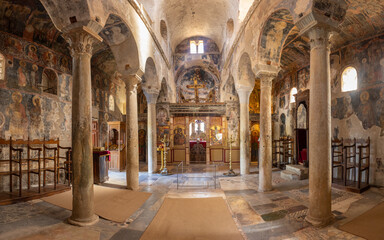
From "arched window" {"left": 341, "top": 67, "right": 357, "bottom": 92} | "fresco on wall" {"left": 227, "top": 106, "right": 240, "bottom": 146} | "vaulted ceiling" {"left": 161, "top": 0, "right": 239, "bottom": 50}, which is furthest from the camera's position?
"fresco on wall" {"left": 227, "top": 106, "right": 240, "bottom": 146}

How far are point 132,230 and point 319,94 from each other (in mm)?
5154

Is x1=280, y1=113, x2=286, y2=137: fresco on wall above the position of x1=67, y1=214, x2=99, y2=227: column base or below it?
above

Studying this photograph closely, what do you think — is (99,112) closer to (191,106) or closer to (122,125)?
(122,125)

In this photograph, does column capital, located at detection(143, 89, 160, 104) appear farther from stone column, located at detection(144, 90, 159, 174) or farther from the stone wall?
the stone wall

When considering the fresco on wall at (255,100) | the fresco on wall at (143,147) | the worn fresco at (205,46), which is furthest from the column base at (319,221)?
the worn fresco at (205,46)

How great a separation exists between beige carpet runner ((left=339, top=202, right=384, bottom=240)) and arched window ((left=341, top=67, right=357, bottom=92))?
19.6ft

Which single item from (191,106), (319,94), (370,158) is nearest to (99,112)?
(191,106)

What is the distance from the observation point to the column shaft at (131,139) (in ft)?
24.5

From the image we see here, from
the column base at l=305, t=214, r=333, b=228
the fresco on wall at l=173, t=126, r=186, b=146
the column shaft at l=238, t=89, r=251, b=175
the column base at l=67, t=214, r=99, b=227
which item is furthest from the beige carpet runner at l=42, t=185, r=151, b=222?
the fresco on wall at l=173, t=126, r=186, b=146

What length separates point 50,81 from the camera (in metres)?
8.79

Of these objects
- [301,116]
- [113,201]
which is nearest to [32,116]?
[113,201]

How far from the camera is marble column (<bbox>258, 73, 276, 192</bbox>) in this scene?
7141mm

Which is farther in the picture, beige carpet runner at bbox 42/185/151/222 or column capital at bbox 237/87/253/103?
column capital at bbox 237/87/253/103

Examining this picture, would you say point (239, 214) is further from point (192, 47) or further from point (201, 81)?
point (201, 81)
